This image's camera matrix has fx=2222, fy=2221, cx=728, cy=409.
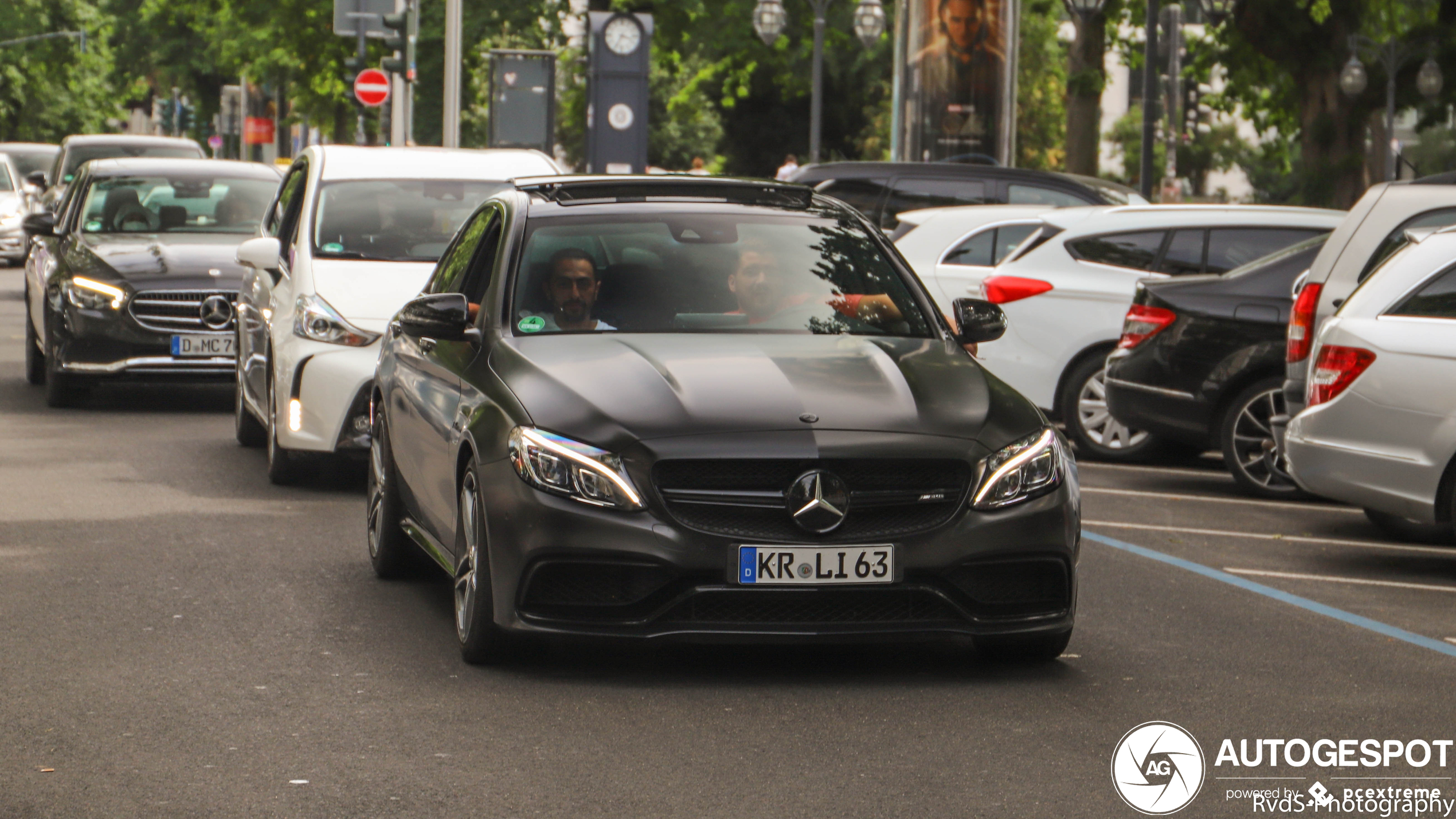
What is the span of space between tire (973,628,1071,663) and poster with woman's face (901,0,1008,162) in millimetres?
18995

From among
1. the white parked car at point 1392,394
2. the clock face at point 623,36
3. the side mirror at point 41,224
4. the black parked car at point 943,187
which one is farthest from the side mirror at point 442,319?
the clock face at point 623,36

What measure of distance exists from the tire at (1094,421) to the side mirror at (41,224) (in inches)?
289

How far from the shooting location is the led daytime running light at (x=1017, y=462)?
20.8ft

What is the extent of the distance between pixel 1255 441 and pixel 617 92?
67.0ft

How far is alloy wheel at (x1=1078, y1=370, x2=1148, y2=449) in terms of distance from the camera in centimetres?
1341

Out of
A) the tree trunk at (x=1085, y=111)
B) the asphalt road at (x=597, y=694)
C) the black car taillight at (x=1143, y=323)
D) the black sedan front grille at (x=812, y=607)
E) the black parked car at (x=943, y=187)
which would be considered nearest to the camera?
the asphalt road at (x=597, y=694)

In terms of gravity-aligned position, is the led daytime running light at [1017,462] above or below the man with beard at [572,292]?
below

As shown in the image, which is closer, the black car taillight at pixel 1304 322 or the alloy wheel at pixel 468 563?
the alloy wheel at pixel 468 563

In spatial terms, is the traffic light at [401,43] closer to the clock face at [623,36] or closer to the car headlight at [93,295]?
the clock face at [623,36]

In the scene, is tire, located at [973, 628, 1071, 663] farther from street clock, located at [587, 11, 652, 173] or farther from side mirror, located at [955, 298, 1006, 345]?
street clock, located at [587, 11, 652, 173]

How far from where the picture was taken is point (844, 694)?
6.37m

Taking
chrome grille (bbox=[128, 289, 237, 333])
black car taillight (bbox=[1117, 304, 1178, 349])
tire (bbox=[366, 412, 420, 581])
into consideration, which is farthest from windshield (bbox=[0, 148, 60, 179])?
tire (bbox=[366, 412, 420, 581])

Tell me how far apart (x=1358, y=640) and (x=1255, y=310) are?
4743 mm

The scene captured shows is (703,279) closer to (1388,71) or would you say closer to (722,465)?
(722,465)
